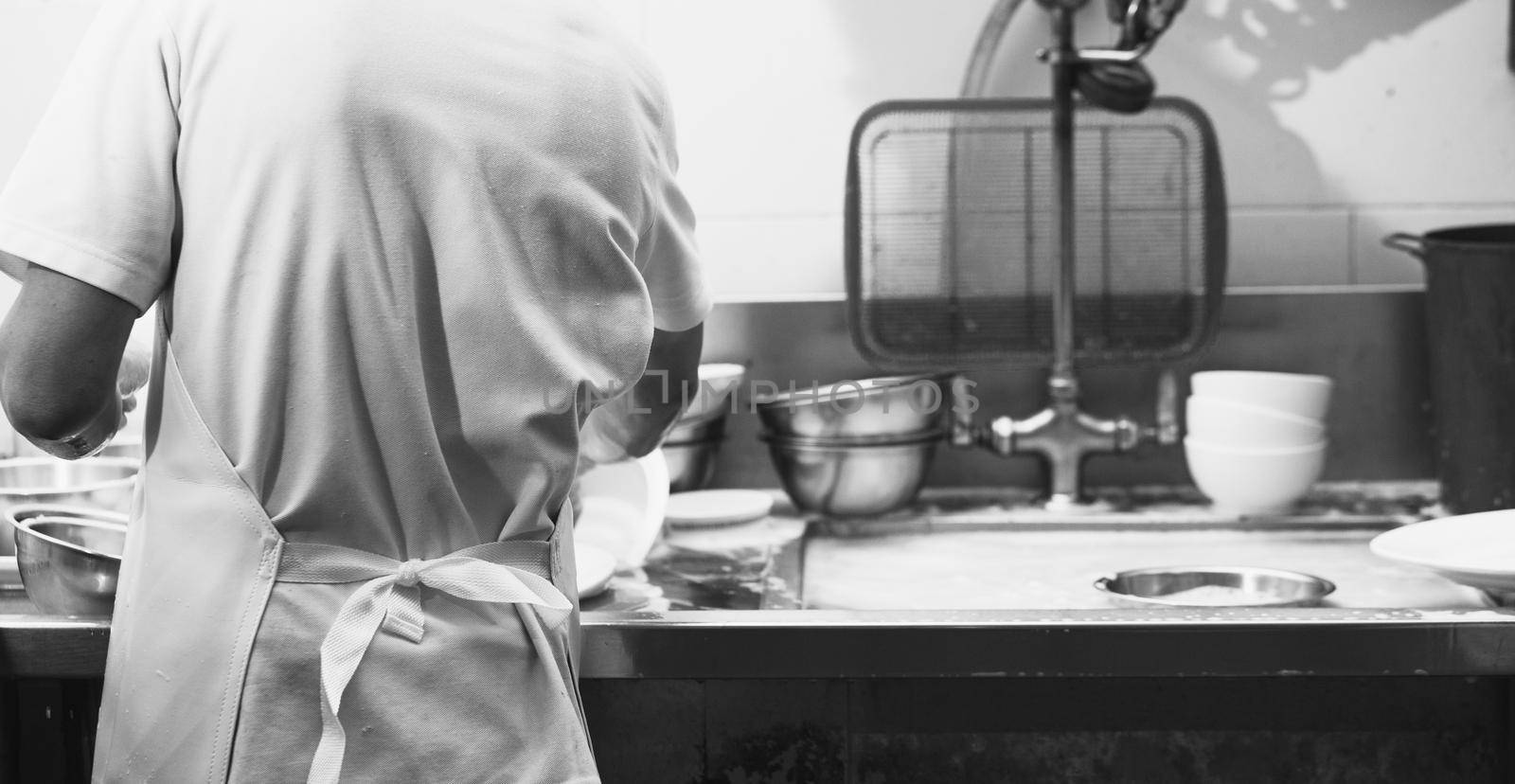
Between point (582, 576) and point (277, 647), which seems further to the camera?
point (582, 576)

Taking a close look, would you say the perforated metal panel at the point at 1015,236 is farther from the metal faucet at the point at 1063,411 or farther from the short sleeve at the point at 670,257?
the short sleeve at the point at 670,257

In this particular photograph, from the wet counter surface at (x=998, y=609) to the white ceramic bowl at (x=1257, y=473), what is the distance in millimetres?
34

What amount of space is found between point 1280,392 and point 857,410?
0.45 meters

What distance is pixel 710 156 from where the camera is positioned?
1.74m

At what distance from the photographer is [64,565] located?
1.17m

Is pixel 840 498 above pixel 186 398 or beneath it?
beneath

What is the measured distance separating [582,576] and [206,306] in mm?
538

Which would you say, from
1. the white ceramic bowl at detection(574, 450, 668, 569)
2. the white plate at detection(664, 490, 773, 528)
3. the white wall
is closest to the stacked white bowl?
the white wall

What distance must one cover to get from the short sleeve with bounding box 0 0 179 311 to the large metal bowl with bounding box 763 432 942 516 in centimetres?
92

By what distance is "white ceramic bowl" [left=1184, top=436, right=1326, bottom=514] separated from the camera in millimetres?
1572

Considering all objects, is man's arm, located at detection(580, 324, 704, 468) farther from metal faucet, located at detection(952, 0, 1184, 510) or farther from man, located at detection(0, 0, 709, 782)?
metal faucet, located at detection(952, 0, 1184, 510)

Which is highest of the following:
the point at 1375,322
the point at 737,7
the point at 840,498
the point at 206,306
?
the point at 737,7

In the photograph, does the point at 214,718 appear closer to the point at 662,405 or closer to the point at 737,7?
the point at 662,405

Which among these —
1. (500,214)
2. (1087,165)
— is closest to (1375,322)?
(1087,165)
